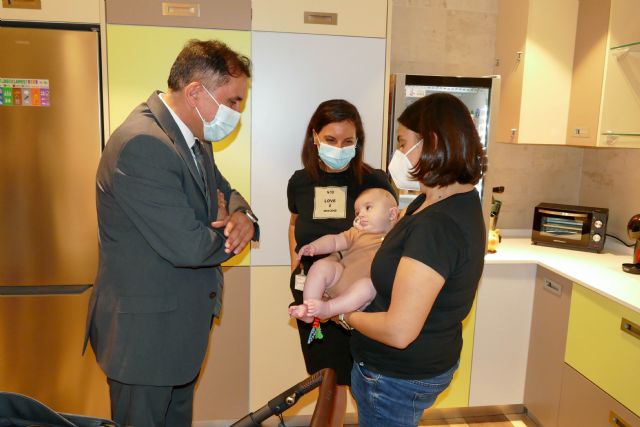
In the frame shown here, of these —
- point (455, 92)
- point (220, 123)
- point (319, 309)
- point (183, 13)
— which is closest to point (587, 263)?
point (455, 92)

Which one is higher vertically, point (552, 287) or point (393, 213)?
point (393, 213)

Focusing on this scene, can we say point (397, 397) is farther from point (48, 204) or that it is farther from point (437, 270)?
point (48, 204)

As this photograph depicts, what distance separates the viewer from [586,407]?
2312 millimetres

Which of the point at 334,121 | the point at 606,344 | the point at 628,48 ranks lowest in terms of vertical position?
the point at 606,344

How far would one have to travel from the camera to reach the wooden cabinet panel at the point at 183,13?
7.41 ft

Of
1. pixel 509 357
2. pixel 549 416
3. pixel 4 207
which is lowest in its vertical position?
pixel 549 416

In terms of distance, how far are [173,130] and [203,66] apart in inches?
8.8

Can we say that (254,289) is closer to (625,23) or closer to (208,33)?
(208,33)

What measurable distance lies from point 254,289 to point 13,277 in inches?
44.1

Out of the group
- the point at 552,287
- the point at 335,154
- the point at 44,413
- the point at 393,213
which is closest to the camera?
the point at 44,413

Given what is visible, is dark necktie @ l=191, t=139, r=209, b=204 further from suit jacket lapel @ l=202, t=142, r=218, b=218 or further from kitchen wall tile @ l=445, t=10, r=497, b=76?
kitchen wall tile @ l=445, t=10, r=497, b=76

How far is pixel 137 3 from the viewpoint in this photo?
7.41ft

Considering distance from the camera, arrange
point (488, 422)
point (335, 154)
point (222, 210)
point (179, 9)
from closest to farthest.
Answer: point (222, 210) → point (335, 154) → point (179, 9) → point (488, 422)

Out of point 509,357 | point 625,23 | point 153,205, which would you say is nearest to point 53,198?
point 153,205
